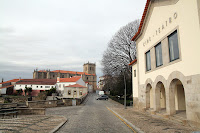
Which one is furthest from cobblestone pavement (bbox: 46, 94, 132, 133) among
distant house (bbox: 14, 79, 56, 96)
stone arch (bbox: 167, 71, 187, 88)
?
distant house (bbox: 14, 79, 56, 96)

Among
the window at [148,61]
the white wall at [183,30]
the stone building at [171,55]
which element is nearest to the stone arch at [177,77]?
the stone building at [171,55]

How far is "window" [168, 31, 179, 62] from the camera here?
396 inches

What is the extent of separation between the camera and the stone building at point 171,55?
8.14 m

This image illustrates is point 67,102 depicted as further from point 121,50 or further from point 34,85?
point 34,85

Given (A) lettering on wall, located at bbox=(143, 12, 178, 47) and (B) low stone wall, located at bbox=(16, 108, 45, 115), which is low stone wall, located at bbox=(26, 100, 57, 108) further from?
(A) lettering on wall, located at bbox=(143, 12, 178, 47)

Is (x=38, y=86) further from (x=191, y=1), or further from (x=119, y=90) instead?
(x=191, y=1)

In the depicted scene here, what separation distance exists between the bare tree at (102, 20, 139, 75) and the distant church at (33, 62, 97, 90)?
72518 mm

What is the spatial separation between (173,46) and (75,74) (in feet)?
343

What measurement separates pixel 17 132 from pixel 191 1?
1127cm

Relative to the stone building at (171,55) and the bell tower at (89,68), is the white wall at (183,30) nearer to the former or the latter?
the stone building at (171,55)

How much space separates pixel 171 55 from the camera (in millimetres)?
10781

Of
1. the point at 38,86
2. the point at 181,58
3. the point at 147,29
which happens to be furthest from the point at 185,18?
the point at 38,86

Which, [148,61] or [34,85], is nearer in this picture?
[148,61]

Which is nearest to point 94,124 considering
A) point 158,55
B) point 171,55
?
point 171,55
